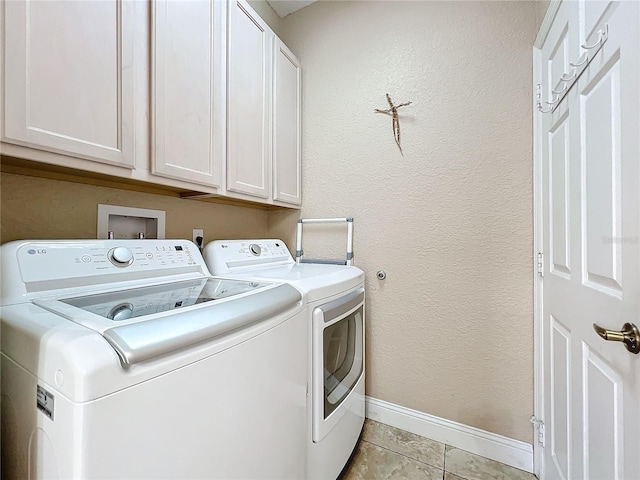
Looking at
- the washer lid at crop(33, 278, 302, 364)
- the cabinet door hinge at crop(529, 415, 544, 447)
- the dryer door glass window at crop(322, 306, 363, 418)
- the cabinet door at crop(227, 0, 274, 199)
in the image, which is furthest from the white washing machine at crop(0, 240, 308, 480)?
the cabinet door hinge at crop(529, 415, 544, 447)

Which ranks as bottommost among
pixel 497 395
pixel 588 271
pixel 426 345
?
pixel 497 395

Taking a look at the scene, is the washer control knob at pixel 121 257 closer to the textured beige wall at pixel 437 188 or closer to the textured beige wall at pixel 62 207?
the textured beige wall at pixel 62 207

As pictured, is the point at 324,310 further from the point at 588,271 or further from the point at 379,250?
the point at 588,271

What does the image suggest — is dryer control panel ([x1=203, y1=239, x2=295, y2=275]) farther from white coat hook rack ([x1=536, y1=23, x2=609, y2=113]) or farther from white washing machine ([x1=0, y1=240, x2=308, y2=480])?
white coat hook rack ([x1=536, y1=23, x2=609, y2=113])

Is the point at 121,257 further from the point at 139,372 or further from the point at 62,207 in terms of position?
the point at 139,372

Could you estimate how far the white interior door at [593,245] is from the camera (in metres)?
0.64

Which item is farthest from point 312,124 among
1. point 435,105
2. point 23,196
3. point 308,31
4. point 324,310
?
point 23,196

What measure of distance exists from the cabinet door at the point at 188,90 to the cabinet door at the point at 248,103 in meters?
0.07

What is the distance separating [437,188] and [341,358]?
3.57 ft

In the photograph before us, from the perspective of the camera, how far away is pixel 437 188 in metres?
1.60

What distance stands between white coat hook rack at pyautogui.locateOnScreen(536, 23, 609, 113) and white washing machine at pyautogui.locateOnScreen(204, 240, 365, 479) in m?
1.11

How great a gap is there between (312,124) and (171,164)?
1.14m

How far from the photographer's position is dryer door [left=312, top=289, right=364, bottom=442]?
1.09 metres

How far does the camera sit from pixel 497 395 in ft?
4.82
